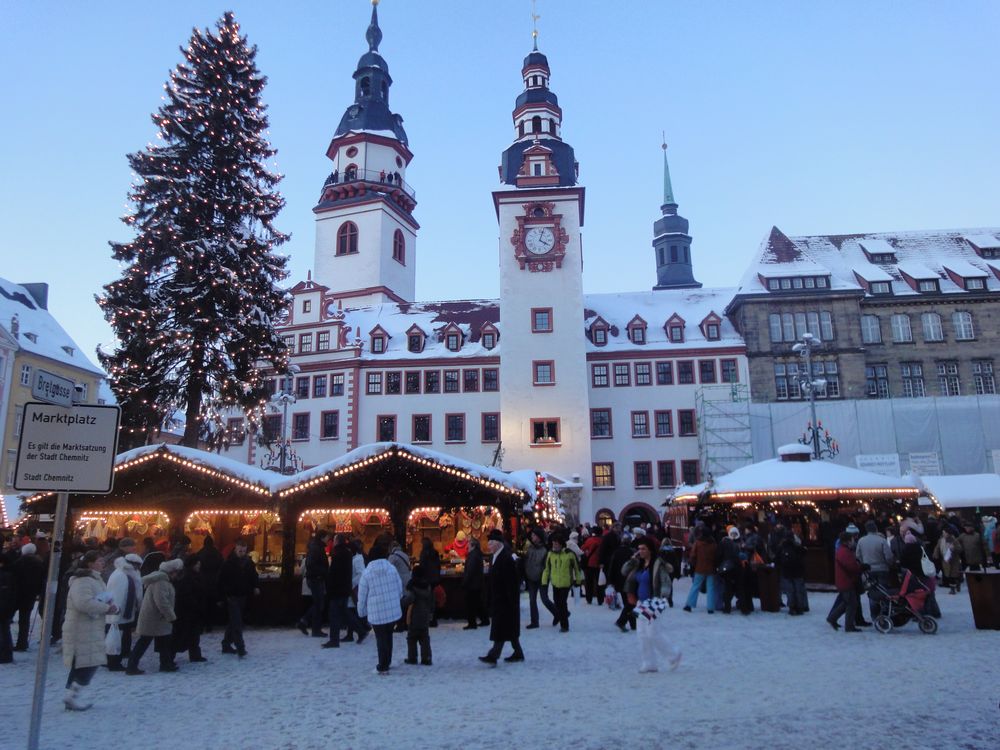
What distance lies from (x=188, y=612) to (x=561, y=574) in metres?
5.98

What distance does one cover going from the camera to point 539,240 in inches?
1671

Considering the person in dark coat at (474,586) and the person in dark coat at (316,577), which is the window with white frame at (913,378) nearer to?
the person in dark coat at (474,586)

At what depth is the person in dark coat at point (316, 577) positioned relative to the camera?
13.2 metres

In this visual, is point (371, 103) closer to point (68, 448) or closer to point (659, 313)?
point (659, 313)

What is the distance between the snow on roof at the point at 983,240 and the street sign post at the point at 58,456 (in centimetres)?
5116

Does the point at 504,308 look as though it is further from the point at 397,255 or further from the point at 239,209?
the point at 239,209

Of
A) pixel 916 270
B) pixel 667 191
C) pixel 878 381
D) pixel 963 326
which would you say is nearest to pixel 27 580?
pixel 878 381

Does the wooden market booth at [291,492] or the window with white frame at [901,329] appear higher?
the window with white frame at [901,329]

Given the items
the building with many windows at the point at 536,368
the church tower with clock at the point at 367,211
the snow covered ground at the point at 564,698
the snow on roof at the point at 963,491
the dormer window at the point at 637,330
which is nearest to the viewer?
the snow covered ground at the point at 564,698

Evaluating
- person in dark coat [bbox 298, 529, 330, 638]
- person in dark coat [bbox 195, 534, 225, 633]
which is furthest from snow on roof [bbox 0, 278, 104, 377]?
person in dark coat [bbox 195, 534, 225, 633]

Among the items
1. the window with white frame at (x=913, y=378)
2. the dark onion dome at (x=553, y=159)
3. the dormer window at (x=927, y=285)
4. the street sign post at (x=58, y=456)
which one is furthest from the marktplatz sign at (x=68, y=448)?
the dormer window at (x=927, y=285)

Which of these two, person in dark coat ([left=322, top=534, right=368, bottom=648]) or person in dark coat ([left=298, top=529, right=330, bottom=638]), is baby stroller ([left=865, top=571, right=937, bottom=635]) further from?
person in dark coat ([left=298, top=529, right=330, bottom=638])

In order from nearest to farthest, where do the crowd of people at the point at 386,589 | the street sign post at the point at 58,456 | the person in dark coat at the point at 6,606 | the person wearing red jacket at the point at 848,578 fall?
the street sign post at the point at 58,456
the crowd of people at the point at 386,589
the person in dark coat at the point at 6,606
the person wearing red jacket at the point at 848,578

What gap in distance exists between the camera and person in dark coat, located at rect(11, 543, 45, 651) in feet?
36.9
